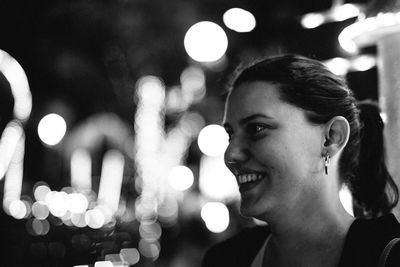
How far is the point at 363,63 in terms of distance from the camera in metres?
4.04

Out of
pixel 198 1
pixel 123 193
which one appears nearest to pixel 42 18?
pixel 198 1

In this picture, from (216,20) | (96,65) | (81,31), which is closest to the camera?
(216,20)

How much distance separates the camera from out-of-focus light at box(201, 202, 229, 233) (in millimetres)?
15398

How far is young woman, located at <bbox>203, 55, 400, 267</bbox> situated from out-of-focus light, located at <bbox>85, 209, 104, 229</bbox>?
1080 inches

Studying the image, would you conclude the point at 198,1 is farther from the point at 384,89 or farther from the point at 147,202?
the point at 147,202

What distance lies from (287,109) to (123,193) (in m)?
22.4

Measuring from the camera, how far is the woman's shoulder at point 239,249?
9.48 ft

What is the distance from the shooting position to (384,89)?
3.00m

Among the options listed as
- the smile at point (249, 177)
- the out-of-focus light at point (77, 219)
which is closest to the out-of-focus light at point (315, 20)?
the smile at point (249, 177)

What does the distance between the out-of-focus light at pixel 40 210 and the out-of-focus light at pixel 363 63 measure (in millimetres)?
38181

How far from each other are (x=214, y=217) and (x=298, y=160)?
519 inches

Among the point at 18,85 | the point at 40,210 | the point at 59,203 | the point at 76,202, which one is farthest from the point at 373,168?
the point at 40,210

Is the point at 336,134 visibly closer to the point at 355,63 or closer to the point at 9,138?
the point at 355,63

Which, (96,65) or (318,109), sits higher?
(96,65)
